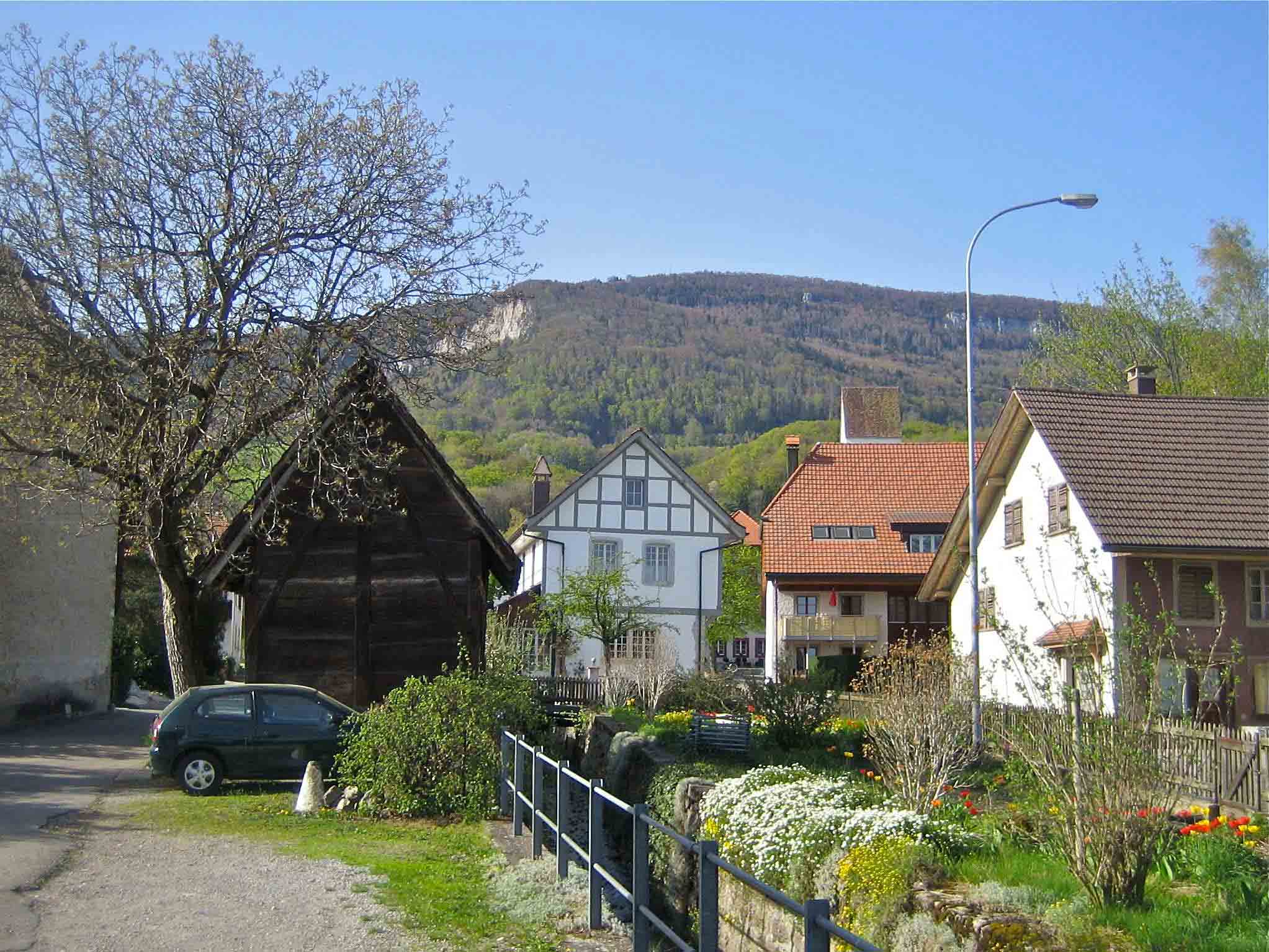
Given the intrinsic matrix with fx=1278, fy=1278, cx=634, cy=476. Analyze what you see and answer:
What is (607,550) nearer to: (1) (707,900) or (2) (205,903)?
(2) (205,903)

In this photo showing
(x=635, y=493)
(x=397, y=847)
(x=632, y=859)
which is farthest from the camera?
(x=635, y=493)

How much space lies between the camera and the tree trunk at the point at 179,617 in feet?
61.9

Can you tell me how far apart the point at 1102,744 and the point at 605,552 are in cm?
4282

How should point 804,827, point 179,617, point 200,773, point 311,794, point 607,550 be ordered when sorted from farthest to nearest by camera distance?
point 607,550 < point 179,617 < point 200,773 < point 311,794 < point 804,827

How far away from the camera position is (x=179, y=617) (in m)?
19.4

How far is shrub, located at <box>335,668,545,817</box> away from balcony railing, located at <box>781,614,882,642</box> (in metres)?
35.2

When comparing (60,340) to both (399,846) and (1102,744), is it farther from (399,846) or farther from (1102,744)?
(1102,744)

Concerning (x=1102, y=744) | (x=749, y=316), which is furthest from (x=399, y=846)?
(x=749, y=316)

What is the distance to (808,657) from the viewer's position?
49.1 m

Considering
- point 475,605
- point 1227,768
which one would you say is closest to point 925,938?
point 1227,768

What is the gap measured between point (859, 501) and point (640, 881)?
43.8 metres

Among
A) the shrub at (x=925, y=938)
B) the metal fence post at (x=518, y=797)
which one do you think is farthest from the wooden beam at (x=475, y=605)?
the shrub at (x=925, y=938)

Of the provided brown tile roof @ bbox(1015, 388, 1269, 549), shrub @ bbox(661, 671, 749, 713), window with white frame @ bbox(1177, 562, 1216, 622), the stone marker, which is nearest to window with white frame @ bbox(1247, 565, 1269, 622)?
window with white frame @ bbox(1177, 562, 1216, 622)

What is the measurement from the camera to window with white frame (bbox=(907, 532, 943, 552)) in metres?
49.7
